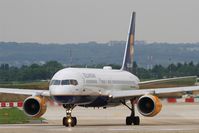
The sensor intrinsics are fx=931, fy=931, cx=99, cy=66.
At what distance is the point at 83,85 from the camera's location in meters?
56.5

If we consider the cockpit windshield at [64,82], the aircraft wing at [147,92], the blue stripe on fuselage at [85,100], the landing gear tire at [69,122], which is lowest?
the landing gear tire at [69,122]

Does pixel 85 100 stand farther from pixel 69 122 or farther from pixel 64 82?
pixel 69 122

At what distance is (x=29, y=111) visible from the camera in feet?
188

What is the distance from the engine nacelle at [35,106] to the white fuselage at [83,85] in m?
1.80

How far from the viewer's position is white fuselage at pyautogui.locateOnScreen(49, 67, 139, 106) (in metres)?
54.7

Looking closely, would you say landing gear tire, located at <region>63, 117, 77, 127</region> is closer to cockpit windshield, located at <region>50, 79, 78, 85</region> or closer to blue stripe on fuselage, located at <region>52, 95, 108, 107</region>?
blue stripe on fuselage, located at <region>52, 95, 108, 107</region>

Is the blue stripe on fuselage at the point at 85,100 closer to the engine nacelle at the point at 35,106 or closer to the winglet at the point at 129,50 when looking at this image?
the engine nacelle at the point at 35,106

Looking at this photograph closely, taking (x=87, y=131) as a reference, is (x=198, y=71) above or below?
above

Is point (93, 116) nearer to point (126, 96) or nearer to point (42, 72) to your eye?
point (126, 96)

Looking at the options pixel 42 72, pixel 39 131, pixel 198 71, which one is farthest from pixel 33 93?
pixel 198 71

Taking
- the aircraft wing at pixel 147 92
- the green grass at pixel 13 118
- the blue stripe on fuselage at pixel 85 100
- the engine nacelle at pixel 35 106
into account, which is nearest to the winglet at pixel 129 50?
the green grass at pixel 13 118

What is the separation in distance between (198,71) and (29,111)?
12780 centimetres

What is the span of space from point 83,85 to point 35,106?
3.26 m

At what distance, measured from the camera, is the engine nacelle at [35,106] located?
56500 millimetres
